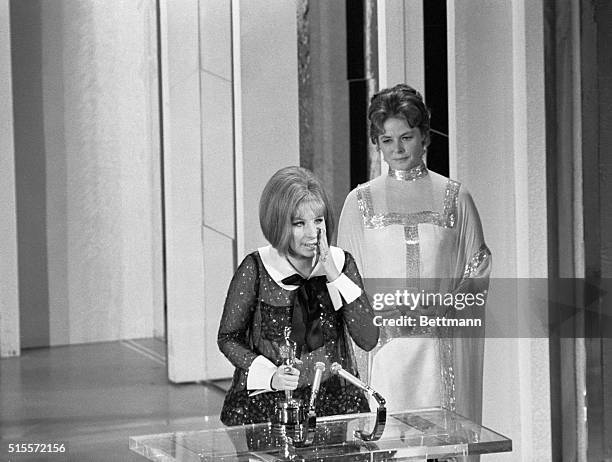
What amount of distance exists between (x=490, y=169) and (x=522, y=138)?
15 cm

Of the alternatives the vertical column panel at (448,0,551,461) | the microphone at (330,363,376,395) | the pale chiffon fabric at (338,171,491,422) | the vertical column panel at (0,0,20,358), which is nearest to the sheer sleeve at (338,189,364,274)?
the pale chiffon fabric at (338,171,491,422)

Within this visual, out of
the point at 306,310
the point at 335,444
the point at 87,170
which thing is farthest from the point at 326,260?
the point at 87,170

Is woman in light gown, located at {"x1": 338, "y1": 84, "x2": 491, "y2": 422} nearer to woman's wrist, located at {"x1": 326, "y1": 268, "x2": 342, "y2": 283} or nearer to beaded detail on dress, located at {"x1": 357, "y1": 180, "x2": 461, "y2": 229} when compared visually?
beaded detail on dress, located at {"x1": 357, "y1": 180, "x2": 461, "y2": 229}

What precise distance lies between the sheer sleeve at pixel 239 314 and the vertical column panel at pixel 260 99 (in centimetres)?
55

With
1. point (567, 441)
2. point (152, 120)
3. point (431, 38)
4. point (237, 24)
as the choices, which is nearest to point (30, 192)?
point (152, 120)

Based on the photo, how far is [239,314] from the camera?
3.65 meters

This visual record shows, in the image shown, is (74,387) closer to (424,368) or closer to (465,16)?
(424,368)

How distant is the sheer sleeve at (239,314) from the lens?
3645 millimetres

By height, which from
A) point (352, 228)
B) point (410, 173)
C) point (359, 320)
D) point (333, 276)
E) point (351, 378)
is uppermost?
point (410, 173)

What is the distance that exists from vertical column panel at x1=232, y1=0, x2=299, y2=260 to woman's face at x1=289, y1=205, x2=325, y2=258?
1.66 feet

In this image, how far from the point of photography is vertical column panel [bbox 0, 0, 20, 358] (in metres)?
4.25

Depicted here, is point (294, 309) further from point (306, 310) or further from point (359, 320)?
point (359, 320)

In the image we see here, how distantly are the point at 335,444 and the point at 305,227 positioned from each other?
2.49 feet

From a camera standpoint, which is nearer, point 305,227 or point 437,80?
point 305,227
